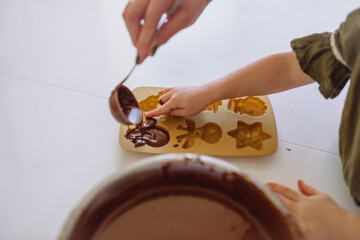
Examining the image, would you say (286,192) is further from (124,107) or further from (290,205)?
(124,107)

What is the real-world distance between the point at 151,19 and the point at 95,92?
266 millimetres

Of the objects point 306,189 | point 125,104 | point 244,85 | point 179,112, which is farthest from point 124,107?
point 306,189

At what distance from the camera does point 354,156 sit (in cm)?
44

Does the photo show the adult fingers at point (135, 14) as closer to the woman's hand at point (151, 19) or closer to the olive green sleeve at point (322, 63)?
the woman's hand at point (151, 19)

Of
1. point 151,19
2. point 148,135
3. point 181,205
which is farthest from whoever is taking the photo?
point 148,135

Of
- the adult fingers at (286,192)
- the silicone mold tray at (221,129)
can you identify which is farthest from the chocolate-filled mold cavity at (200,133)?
the adult fingers at (286,192)

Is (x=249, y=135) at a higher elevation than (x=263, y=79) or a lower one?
lower

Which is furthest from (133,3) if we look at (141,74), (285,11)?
(285,11)

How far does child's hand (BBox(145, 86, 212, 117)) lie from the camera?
554 mm

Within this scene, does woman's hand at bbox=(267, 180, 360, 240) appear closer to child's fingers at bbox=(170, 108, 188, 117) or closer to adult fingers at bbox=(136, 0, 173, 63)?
child's fingers at bbox=(170, 108, 188, 117)

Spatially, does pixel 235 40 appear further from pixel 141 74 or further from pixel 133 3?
pixel 133 3

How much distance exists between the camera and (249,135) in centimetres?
56

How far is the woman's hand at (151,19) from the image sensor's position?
1.37 ft

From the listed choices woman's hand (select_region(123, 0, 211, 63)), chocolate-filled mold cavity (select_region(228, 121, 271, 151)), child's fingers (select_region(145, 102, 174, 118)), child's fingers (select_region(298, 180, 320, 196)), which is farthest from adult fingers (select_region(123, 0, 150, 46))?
child's fingers (select_region(298, 180, 320, 196))
